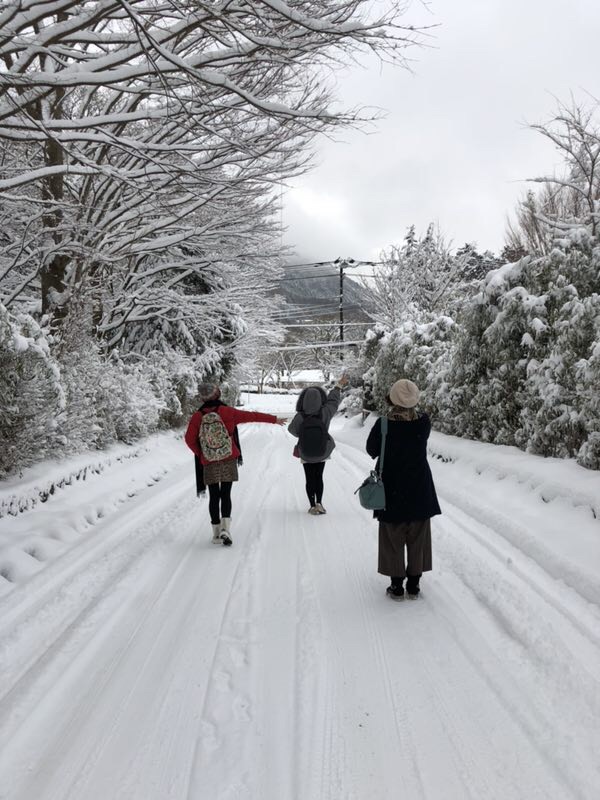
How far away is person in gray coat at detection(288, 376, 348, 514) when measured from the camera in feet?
23.9

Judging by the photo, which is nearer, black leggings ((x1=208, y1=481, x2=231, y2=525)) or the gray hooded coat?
black leggings ((x1=208, y1=481, x2=231, y2=525))

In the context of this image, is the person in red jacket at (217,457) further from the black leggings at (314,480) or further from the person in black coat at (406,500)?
the person in black coat at (406,500)

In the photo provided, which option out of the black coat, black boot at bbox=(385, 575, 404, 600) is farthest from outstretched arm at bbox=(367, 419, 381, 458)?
black boot at bbox=(385, 575, 404, 600)

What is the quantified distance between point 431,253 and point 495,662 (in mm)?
24600

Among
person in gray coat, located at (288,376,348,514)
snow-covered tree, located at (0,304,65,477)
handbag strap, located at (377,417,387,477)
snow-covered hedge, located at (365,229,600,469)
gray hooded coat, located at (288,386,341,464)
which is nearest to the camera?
handbag strap, located at (377,417,387,477)

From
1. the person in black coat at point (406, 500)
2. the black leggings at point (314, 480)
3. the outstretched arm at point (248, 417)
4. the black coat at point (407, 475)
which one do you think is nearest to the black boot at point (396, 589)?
the person in black coat at point (406, 500)

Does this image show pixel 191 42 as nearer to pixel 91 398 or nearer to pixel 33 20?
pixel 33 20

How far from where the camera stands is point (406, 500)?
4.18 meters

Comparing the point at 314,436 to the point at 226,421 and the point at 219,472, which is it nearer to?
the point at 226,421

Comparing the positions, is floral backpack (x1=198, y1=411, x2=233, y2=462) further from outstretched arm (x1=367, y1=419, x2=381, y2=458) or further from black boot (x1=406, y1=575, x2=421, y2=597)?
black boot (x1=406, y1=575, x2=421, y2=597)

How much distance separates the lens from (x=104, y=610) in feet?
13.1

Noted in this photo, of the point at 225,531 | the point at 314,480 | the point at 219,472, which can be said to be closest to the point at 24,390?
the point at 219,472

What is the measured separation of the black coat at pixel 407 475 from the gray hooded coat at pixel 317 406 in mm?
3068

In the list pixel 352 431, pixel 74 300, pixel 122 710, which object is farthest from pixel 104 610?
pixel 352 431
